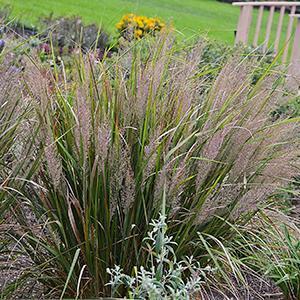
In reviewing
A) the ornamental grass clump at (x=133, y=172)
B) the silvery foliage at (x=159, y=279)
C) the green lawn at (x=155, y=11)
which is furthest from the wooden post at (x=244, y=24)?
the silvery foliage at (x=159, y=279)

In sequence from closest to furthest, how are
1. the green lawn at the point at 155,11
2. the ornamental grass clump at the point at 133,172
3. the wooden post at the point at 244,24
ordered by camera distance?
the ornamental grass clump at the point at 133,172
the wooden post at the point at 244,24
the green lawn at the point at 155,11

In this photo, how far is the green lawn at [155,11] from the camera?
1308cm

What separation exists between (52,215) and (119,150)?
409 millimetres

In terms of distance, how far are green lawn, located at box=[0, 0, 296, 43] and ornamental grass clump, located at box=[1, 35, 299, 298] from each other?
798 centimetres

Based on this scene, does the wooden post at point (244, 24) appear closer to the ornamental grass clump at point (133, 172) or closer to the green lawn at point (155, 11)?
the green lawn at point (155, 11)

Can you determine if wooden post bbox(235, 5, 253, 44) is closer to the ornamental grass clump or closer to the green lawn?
the green lawn

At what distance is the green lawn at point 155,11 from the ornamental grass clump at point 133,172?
26.2ft

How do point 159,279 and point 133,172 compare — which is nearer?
point 159,279

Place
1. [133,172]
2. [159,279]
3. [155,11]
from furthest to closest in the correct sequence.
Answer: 1. [155,11]
2. [133,172]
3. [159,279]

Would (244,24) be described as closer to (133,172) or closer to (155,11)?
(155,11)

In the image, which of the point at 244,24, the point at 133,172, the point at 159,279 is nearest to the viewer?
the point at 159,279

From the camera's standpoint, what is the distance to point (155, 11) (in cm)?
1664

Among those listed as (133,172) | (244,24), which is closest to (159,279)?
(133,172)

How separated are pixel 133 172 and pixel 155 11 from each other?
1414 centimetres
